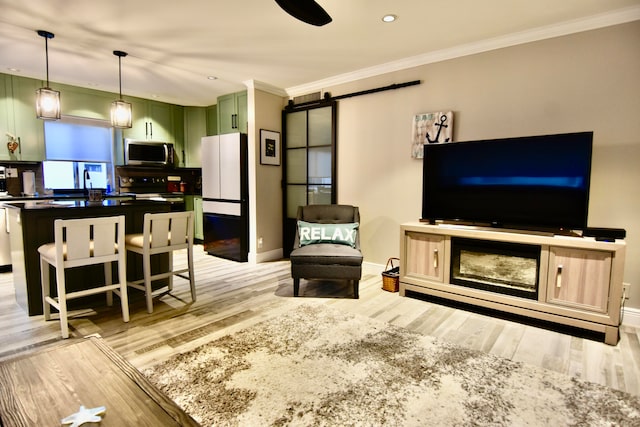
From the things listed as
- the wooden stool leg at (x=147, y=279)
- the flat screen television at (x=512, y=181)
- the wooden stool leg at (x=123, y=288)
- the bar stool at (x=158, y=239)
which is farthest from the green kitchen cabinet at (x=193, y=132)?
the flat screen television at (x=512, y=181)

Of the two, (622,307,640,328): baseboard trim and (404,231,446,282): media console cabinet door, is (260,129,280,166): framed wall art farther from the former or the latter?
(622,307,640,328): baseboard trim

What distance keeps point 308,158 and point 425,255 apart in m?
2.34

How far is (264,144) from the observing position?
4.89m

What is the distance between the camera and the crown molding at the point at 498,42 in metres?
2.73

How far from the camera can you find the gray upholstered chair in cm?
332

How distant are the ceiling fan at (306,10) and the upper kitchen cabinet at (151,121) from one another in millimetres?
4717

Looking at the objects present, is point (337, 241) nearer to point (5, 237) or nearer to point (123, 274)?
point (123, 274)

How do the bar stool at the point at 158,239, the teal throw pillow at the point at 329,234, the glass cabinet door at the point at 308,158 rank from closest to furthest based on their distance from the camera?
1. the bar stool at the point at 158,239
2. the teal throw pillow at the point at 329,234
3. the glass cabinet door at the point at 308,158

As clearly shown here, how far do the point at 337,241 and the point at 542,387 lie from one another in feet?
7.24

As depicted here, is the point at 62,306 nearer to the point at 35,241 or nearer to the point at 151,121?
the point at 35,241

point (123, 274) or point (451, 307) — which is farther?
point (451, 307)

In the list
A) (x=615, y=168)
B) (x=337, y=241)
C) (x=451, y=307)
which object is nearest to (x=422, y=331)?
(x=451, y=307)

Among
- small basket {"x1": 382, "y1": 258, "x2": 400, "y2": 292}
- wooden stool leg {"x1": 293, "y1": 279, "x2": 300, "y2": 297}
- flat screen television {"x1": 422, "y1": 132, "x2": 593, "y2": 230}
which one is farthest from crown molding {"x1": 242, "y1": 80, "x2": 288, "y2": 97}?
small basket {"x1": 382, "y1": 258, "x2": 400, "y2": 292}

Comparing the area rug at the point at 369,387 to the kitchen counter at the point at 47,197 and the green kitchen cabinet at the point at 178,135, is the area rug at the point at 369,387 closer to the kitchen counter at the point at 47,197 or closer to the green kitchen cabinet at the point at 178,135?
the kitchen counter at the point at 47,197
